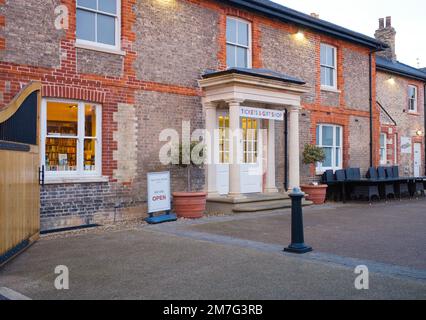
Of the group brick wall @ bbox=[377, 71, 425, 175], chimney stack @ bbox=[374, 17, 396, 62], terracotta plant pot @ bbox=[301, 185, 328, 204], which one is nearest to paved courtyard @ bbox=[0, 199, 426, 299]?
terracotta plant pot @ bbox=[301, 185, 328, 204]

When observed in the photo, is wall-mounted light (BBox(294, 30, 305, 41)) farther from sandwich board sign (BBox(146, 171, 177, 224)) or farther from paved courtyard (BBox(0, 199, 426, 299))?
paved courtyard (BBox(0, 199, 426, 299))

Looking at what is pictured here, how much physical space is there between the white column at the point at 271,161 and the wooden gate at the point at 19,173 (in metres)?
7.58

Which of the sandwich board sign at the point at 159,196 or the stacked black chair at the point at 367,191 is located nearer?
the sandwich board sign at the point at 159,196

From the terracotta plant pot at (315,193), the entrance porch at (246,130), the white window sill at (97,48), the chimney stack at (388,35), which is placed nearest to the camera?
the white window sill at (97,48)

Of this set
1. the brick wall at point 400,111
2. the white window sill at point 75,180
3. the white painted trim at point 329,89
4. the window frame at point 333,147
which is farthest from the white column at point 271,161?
the brick wall at point 400,111

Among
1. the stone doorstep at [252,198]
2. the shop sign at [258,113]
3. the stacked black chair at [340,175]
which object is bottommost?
the stone doorstep at [252,198]

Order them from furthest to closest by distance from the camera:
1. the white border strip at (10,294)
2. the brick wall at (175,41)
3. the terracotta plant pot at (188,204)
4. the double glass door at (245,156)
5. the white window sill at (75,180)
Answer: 1. the double glass door at (245,156)
2. the brick wall at (175,41)
3. the terracotta plant pot at (188,204)
4. the white window sill at (75,180)
5. the white border strip at (10,294)

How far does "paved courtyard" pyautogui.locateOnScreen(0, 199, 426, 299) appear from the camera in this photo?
477 centimetres

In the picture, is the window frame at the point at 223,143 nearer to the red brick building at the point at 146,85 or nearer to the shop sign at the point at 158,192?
the red brick building at the point at 146,85

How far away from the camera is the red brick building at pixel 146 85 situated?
31.1ft

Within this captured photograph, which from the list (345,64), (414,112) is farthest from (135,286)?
(414,112)

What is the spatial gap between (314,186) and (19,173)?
978 centimetres

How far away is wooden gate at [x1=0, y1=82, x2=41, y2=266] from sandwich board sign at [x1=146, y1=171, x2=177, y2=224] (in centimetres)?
276

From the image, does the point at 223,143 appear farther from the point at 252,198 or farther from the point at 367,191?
the point at 367,191
